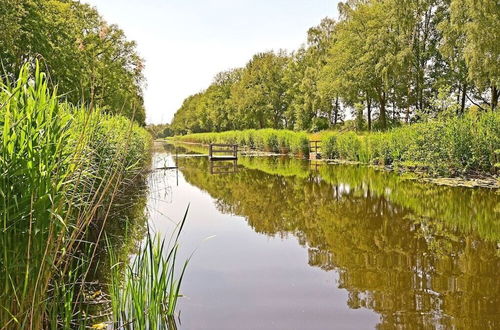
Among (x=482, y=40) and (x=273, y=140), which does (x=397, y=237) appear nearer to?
(x=482, y=40)

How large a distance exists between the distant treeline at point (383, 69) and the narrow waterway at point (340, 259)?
24.4ft

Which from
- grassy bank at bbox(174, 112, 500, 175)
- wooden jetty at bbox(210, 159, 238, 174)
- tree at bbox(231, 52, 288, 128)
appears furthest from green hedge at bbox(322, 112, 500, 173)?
tree at bbox(231, 52, 288, 128)

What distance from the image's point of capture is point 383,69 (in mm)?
28703

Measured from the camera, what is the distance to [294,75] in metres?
46.3

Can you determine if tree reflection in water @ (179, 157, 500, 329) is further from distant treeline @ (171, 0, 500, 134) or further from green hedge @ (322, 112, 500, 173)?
distant treeline @ (171, 0, 500, 134)

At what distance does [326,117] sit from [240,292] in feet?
135

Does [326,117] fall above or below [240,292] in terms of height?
above

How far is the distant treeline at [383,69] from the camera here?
66.4 ft

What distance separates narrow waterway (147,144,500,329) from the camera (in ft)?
14.7

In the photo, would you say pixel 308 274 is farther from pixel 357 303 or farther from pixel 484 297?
pixel 484 297

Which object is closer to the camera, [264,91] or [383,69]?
[383,69]

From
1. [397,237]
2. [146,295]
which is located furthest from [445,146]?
[146,295]

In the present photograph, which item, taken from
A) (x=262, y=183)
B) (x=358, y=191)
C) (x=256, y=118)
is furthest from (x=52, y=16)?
(x=256, y=118)

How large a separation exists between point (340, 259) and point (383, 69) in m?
24.8
